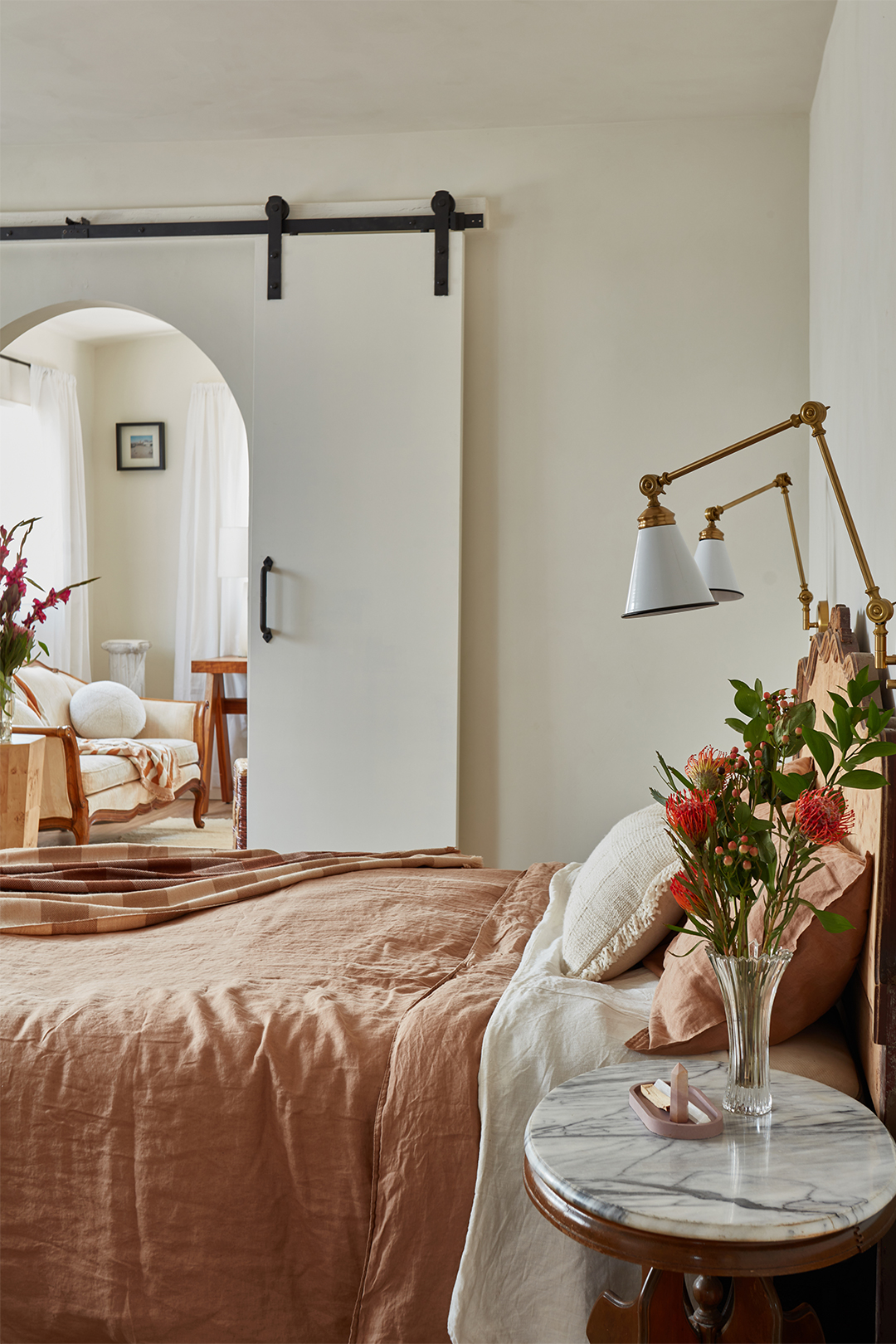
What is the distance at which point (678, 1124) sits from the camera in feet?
3.57

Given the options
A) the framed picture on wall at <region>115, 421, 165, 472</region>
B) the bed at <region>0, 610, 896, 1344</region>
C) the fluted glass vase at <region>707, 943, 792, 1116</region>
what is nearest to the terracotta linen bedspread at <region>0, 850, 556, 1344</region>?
the bed at <region>0, 610, 896, 1344</region>

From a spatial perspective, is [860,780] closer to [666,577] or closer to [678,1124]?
[678,1124]

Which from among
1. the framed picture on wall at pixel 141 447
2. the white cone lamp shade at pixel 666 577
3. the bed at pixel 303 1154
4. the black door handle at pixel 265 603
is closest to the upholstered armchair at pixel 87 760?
the black door handle at pixel 265 603

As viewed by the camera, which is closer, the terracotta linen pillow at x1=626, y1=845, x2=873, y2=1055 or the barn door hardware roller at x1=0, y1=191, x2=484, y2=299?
the terracotta linen pillow at x1=626, y1=845, x2=873, y2=1055

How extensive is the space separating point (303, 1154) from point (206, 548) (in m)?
5.56

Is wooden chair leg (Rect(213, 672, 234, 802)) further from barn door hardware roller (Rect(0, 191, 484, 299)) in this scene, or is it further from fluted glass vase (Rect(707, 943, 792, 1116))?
fluted glass vase (Rect(707, 943, 792, 1116))

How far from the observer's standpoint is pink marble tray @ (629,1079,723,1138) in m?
1.08

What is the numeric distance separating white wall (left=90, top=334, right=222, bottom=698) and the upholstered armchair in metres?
1.07

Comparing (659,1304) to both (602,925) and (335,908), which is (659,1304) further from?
(335,908)

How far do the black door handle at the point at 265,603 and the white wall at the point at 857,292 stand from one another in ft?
6.07

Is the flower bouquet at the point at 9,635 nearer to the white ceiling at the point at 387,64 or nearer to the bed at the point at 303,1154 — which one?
the white ceiling at the point at 387,64

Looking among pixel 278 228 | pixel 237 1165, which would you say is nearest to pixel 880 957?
pixel 237 1165

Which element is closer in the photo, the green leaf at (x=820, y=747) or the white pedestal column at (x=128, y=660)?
the green leaf at (x=820, y=747)

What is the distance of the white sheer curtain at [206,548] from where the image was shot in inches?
258
